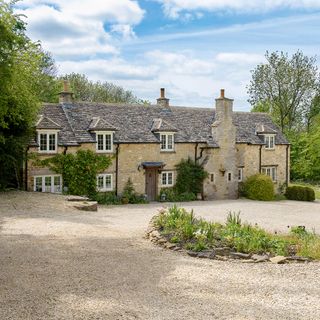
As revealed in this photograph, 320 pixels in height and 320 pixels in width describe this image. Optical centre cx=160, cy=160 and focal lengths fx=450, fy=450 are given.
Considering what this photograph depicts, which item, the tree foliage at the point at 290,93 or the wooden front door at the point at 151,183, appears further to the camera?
the tree foliage at the point at 290,93

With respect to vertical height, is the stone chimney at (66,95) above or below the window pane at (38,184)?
above

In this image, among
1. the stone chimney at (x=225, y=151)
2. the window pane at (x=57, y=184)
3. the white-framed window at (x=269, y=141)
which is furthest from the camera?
the white-framed window at (x=269, y=141)

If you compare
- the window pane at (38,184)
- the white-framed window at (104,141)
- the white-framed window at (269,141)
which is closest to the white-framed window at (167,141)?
the white-framed window at (104,141)

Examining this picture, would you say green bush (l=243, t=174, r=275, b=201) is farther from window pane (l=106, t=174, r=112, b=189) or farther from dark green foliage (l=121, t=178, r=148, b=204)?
window pane (l=106, t=174, r=112, b=189)

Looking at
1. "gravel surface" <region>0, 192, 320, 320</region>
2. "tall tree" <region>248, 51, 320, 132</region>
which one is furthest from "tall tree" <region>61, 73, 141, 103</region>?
"gravel surface" <region>0, 192, 320, 320</region>

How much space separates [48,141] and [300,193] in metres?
23.1

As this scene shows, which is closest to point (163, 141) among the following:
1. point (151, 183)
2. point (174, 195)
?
point (151, 183)

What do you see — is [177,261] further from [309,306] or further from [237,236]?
[309,306]

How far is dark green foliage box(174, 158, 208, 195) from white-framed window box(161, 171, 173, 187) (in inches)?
22.5

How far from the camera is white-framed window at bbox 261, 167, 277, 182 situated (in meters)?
41.4

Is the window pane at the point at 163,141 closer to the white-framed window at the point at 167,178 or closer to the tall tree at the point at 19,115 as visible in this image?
the white-framed window at the point at 167,178

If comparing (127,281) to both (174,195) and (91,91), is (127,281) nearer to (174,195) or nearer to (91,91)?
(174,195)

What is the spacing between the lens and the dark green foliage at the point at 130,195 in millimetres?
33219

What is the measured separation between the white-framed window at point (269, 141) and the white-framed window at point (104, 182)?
51.9 ft
